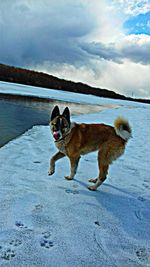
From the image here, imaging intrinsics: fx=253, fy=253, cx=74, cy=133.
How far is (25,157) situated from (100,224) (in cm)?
318

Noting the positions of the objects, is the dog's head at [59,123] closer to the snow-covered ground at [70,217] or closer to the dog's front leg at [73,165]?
the dog's front leg at [73,165]

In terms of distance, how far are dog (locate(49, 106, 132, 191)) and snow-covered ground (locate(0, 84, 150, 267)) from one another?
1.75 ft

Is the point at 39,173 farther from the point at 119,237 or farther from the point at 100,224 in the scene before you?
the point at 119,237

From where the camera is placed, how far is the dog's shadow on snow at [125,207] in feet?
11.4

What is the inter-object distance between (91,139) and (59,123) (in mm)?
711

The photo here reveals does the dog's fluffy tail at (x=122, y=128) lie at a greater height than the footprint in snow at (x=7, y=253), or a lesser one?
greater

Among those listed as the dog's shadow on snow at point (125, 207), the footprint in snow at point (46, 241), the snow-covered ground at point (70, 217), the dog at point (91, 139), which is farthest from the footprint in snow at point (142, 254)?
the dog at point (91, 139)

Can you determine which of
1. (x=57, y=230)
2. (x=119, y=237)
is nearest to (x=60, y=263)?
(x=57, y=230)

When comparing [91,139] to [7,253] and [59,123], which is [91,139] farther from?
[7,253]

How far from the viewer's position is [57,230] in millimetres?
3178

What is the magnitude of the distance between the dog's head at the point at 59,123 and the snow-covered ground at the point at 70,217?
915 mm

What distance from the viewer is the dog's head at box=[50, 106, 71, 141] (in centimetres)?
456

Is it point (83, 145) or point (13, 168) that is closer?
point (83, 145)

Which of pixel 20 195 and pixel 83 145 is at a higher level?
pixel 83 145
